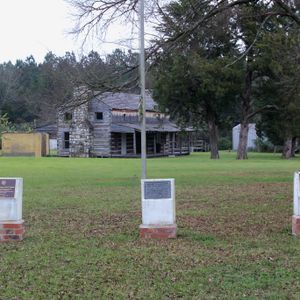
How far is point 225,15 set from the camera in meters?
14.9

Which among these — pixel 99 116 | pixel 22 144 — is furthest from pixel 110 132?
pixel 22 144

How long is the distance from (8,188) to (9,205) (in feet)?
0.86

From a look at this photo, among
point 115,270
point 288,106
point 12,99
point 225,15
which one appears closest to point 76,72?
point 225,15

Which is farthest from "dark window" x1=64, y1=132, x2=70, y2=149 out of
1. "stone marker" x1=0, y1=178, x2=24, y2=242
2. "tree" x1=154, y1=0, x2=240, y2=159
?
"stone marker" x1=0, y1=178, x2=24, y2=242

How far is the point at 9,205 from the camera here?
845cm

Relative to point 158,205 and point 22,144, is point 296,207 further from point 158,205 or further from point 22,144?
point 22,144

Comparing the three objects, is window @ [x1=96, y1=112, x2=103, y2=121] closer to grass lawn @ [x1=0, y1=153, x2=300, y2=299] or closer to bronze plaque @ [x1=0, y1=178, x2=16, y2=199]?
grass lawn @ [x1=0, y1=153, x2=300, y2=299]

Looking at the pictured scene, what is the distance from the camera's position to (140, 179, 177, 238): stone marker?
8510 millimetres

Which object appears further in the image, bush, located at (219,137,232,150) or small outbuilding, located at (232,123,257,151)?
bush, located at (219,137,232,150)

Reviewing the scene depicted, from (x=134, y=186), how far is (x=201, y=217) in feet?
24.9

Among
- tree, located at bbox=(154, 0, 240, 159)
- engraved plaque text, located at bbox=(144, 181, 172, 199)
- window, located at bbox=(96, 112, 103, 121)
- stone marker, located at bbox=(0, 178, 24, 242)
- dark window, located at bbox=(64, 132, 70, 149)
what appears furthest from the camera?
dark window, located at bbox=(64, 132, 70, 149)

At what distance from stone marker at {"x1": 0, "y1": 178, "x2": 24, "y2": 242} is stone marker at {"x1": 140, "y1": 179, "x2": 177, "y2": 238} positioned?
6.37ft

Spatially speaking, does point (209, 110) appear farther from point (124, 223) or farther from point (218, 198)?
point (124, 223)

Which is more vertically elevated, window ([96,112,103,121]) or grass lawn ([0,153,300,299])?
window ([96,112,103,121])
